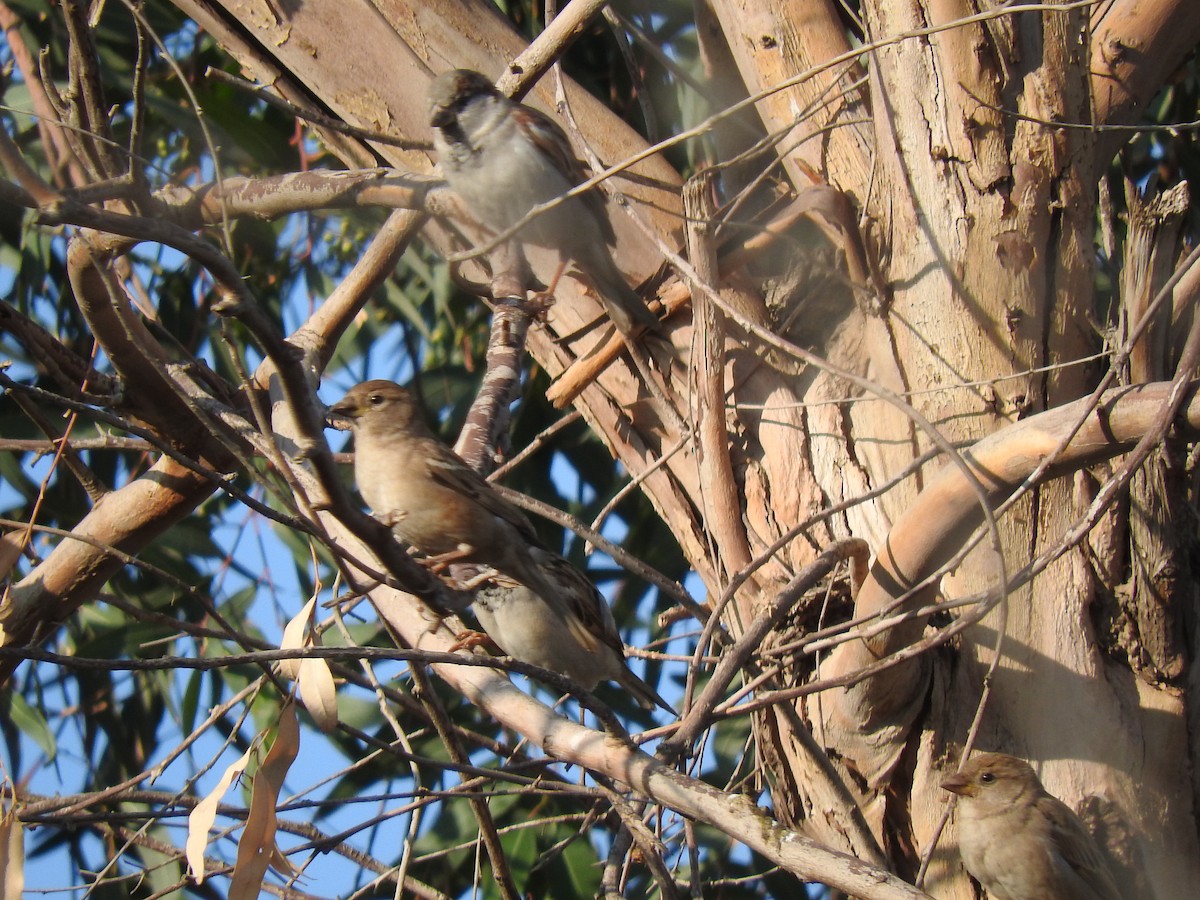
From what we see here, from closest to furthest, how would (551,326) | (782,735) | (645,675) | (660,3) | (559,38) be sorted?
(782,735) → (559,38) → (551,326) → (660,3) → (645,675)

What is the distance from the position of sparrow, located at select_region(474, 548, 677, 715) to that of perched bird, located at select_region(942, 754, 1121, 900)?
1113mm

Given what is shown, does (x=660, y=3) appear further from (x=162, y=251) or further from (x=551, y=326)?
(x=162, y=251)

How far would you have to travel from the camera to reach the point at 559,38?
3.16 m

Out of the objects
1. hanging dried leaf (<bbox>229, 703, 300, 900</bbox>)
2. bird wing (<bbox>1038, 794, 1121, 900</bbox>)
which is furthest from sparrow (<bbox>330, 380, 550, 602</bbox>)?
bird wing (<bbox>1038, 794, 1121, 900</bbox>)

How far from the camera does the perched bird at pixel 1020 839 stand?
2.49m

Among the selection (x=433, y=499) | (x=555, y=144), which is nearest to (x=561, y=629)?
(x=433, y=499)

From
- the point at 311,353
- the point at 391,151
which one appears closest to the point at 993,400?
the point at 311,353

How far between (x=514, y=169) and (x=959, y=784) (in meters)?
2.24

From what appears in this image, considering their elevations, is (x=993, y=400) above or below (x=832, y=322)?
below

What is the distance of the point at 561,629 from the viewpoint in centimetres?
362

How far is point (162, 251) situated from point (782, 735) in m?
4.01

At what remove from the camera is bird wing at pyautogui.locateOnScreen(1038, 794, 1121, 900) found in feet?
8.14

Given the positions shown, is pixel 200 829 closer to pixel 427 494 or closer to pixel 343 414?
pixel 427 494

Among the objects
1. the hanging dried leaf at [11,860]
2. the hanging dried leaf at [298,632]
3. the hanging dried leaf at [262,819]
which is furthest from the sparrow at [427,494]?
the hanging dried leaf at [11,860]
